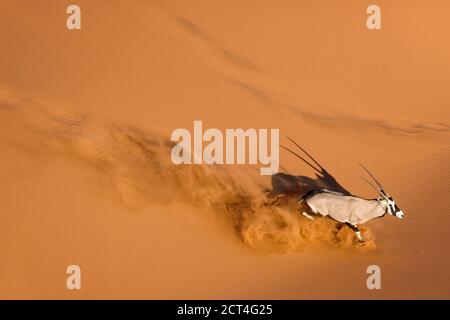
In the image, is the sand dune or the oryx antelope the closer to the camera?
the oryx antelope

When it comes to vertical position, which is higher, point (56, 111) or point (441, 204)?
point (56, 111)

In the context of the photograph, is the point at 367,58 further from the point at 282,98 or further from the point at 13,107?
the point at 13,107

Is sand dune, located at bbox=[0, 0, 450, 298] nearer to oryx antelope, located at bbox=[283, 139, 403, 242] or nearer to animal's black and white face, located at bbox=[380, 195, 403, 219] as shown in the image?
oryx antelope, located at bbox=[283, 139, 403, 242]

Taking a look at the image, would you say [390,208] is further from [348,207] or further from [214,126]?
[214,126]

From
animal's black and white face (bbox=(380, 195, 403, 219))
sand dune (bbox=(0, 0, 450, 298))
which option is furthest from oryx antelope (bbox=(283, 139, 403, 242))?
sand dune (bbox=(0, 0, 450, 298))

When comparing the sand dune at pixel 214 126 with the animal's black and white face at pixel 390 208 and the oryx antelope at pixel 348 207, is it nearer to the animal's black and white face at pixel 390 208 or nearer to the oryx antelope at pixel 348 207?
the oryx antelope at pixel 348 207

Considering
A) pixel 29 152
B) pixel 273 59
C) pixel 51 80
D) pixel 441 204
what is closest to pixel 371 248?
pixel 441 204

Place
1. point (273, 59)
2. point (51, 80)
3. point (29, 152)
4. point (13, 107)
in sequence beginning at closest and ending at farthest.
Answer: point (29, 152) < point (13, 107) < point (51, 80) < point (273, 59)

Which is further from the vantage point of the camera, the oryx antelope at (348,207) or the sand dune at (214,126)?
the sand dune at (214,126)

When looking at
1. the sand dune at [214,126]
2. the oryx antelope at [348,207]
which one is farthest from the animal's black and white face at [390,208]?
the sand dune at [214,126]

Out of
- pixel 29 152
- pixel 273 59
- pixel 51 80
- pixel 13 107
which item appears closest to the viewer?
pixel 29 152

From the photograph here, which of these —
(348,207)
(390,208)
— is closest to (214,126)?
(348,207)
